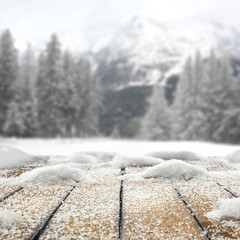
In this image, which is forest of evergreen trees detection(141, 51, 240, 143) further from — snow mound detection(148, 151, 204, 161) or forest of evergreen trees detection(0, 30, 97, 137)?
snow mound detection(148, 151, 204, 161)

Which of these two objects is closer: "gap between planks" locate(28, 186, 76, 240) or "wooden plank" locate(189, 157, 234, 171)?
"gap between planks" locate(28, 186, 76, 240)

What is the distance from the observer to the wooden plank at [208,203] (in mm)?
780

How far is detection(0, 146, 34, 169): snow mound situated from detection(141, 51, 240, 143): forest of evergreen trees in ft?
70.1

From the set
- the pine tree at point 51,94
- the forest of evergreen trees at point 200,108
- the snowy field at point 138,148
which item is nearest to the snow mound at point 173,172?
the snowy field at point 138,148

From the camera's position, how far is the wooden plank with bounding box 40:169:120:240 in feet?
2.49

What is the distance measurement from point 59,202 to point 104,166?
2.92 ft

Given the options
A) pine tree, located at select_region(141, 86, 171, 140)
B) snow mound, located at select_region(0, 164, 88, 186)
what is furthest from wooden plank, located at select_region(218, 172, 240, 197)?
pine tree, located at select_region(141, 86, 171, 140)

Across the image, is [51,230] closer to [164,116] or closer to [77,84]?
[164,116]

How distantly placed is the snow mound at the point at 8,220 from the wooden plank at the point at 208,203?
26.9 inches

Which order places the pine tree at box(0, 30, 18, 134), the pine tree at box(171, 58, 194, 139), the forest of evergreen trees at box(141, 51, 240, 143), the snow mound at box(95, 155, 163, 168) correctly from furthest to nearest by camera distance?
the pine tree at box(171, 58, 194, 139) → the forest of evergreen trees at box(141, 51, 240, 143) → the pine tree at box(0, 30, 18, 134) → the snow mound at box(95, 155, 163, 168)

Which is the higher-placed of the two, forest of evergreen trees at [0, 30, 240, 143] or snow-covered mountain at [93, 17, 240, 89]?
snow-covered mountain at [93, 17, 240, 89]

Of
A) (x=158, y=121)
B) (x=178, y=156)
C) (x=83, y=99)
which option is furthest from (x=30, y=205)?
(x=83, y=99)

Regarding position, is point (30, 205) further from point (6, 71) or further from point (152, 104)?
point (152, 104)

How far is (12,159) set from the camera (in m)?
1.98
